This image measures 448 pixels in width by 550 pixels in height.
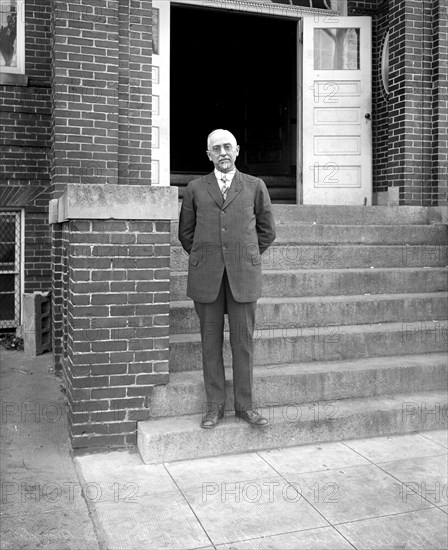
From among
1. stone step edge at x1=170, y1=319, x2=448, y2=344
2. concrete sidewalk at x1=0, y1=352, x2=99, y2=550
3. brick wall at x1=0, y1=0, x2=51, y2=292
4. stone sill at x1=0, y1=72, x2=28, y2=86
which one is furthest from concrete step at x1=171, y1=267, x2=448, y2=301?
stone sill at x1=0, y1=72, x2=28, y2=86

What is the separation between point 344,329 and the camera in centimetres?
587

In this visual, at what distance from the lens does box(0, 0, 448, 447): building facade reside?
4.71m

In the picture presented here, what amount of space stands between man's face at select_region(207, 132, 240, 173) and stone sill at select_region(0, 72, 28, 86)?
199 inches

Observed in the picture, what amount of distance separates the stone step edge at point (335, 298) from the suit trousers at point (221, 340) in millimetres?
1007

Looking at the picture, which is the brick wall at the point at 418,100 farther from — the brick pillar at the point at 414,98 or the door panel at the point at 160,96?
the door panel at the point at 160,96

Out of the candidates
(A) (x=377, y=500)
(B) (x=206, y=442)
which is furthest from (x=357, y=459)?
(B) (x=206, y=442)

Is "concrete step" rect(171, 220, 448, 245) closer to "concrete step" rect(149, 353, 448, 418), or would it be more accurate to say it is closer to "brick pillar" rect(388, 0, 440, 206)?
"brick pillar" rect(388, 0, 440, 206)

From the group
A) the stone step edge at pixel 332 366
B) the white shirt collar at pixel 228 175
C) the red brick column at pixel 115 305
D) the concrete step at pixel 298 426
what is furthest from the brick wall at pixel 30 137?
the concrete step at pixel 298 426

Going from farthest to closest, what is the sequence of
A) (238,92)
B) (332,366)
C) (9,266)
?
(238,92), (9,266), (332,366)

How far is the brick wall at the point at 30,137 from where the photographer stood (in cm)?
868

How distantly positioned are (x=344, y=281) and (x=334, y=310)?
0.53 metres

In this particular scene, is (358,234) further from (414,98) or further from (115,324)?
(115,324)

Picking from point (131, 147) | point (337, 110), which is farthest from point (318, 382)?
point (337, 110)

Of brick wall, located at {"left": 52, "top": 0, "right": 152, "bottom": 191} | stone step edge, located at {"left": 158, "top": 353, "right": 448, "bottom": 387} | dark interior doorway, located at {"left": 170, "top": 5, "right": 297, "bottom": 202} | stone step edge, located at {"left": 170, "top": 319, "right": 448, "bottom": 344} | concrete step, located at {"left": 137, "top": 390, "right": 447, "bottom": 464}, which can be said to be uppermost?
dark interior doorway, located at {"left": 170, "top": 5, "right": 297, "bottom": 202}
